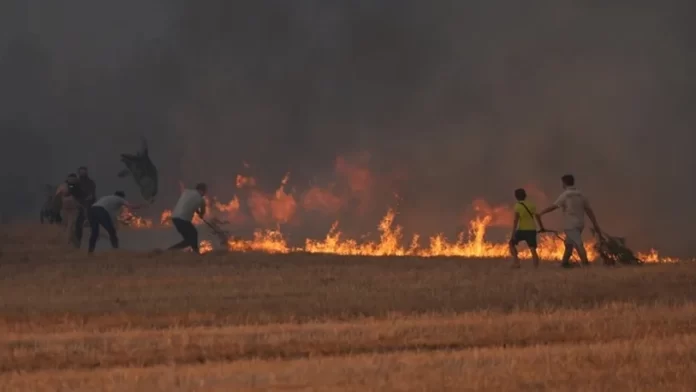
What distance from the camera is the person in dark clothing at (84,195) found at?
28906 mm

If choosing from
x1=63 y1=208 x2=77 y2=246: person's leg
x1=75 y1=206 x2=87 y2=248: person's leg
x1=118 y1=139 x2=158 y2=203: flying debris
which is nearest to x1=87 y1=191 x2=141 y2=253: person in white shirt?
x1=75 y1=206 x2=87 y2=248: person's leg

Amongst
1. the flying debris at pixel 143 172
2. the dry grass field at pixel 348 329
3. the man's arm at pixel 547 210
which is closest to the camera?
the dry grass field at pixel 348 329

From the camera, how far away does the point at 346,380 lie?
36.4 feet

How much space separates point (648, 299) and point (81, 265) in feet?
40.5

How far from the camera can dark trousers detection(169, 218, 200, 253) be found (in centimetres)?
2627

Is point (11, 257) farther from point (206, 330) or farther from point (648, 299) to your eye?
point (648, 299)

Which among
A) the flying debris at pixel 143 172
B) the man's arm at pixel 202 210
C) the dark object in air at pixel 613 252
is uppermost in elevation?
the flying debris at pixel 143 172

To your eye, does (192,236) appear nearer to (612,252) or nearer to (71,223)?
(71,223)

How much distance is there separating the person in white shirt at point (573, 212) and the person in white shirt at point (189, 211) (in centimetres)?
866

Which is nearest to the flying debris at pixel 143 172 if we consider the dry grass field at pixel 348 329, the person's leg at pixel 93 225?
the person's leg at pixel 93 225

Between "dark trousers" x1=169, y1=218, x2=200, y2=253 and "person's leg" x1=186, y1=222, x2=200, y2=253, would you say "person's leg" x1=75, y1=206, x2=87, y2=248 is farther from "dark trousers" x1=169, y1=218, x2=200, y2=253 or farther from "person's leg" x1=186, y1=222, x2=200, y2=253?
"person's leg" x1=186, y1=222, x2=200, y2=253

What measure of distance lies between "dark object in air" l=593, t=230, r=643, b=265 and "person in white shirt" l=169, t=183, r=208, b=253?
9276mm

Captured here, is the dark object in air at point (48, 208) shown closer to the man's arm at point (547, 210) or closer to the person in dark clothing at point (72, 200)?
the person in dark clothing at point (72, 200)

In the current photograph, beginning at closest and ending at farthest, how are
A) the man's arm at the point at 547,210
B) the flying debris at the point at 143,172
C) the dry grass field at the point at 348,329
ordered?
the dry grass field at the point at 348,329, the man's arm at the point at 547,210, the flying debris at the point at 143,172
